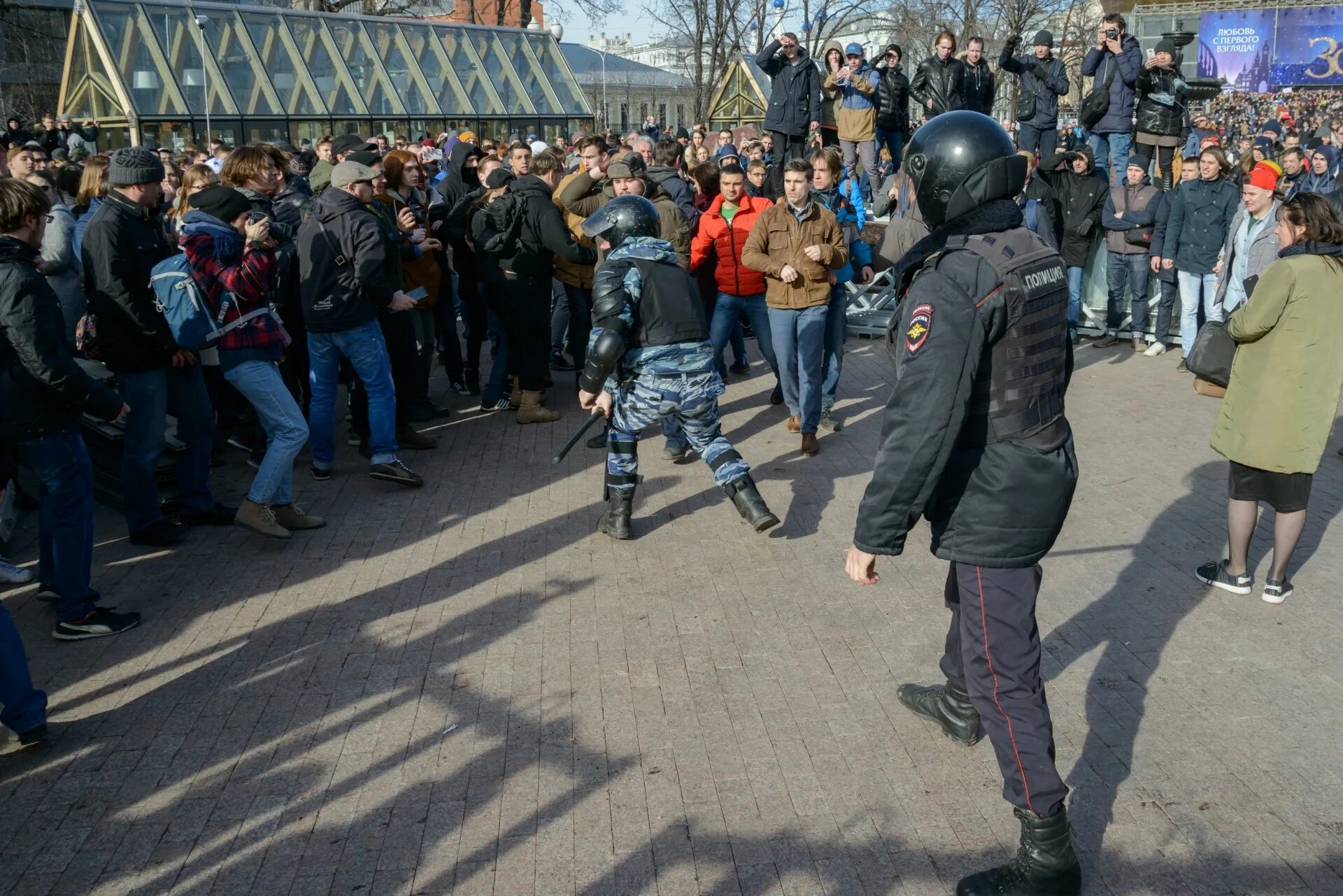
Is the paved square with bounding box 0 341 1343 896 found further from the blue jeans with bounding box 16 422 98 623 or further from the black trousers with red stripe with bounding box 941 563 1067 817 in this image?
the black trousers with red stripe with bounding box 941 563 1067 817

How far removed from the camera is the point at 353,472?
7996 mm

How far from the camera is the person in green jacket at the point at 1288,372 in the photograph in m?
5.09

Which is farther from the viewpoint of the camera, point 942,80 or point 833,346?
point 942,80

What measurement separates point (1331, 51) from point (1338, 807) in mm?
57220

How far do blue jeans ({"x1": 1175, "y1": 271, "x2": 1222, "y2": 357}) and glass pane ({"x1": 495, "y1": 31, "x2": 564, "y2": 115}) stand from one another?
20.3 metres

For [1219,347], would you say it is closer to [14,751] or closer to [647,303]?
[647,303]

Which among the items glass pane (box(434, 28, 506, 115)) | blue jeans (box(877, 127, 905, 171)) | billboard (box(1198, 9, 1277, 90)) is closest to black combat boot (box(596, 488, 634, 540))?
blue jeans (box(877, 127, 905, 171))

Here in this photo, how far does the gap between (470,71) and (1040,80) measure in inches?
664

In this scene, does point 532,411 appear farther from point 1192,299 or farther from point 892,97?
point 892,97

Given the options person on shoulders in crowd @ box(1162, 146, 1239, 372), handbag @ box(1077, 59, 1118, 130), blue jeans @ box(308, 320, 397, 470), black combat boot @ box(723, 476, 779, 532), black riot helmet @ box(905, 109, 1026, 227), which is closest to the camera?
black riot helmet @ box(905, 109, 1026, 227)

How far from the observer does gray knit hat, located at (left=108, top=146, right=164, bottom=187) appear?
600cm

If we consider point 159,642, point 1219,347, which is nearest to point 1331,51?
point 1219,347

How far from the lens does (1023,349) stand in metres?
3.17

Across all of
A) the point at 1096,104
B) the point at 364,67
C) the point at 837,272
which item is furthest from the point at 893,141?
the point at 364,67
